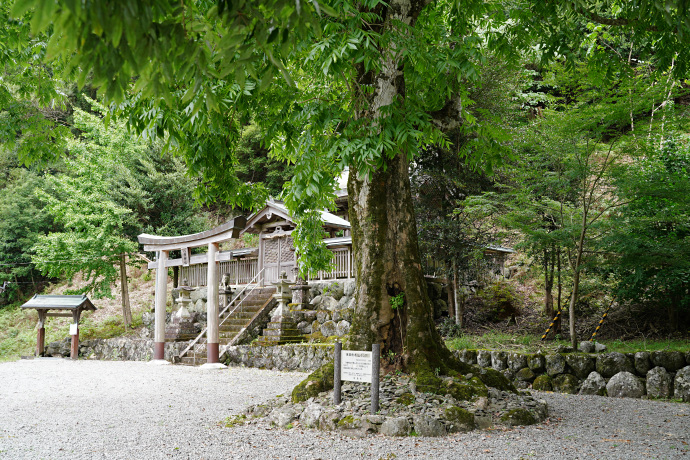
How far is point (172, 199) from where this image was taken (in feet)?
63.1

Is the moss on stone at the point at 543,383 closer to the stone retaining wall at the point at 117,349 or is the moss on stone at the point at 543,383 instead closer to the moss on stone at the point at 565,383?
the moss on stone at the point at 565,383

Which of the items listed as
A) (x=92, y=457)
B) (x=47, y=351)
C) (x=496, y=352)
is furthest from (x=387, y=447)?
(x=47, y=351)

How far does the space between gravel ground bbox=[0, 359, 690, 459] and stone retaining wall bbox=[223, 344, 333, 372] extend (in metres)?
2.00

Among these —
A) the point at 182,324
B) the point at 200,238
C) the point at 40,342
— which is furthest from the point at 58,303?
the point at 200,238

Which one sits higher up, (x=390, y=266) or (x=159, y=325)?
(x=390, y=266)

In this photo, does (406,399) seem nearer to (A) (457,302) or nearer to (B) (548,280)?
(A) (457,302)

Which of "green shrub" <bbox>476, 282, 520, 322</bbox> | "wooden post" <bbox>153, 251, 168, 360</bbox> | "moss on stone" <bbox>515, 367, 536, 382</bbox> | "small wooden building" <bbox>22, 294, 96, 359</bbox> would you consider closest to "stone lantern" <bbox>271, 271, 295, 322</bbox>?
"wooden post" <bbox>153, 251, 168, 360</bbox>

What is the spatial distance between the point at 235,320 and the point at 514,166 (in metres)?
8.71

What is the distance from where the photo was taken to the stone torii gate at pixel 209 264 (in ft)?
37.9

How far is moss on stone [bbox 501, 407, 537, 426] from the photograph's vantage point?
485cm

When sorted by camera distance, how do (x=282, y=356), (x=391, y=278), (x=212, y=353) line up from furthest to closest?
(x=212, y=353) → (x=282, y=356) → (x=391, y=278)

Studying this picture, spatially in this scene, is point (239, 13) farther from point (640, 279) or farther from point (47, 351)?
point (47, 351)

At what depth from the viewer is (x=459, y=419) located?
464 centimetres

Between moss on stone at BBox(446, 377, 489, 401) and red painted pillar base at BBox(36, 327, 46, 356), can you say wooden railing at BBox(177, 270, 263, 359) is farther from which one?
moss on stone at BBox(446, 377, 489, 401)
